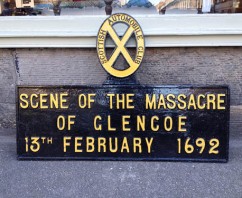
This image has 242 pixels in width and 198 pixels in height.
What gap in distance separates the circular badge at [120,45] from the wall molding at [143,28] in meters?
0.14

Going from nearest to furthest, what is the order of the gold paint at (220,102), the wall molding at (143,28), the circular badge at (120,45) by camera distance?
the gold paint at (220,102), the circular badge at (120,45), the wall molding at (143,28)

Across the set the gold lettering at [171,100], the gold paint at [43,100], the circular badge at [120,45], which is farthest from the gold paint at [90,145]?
the gold lettering at [171,100]

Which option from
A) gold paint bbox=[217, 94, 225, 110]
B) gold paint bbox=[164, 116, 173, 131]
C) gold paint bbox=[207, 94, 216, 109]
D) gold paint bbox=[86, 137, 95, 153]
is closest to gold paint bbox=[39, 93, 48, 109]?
gold paint bbox=[86, 137, 95, 153]

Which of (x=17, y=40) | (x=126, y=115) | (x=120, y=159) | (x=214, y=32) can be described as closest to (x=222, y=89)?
(x=214, y=32)

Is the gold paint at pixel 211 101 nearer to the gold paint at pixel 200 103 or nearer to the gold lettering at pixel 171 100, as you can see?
the gold paint at pixel 200 103

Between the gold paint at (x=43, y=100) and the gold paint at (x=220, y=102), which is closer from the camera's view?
the gold paint at (x=220, y=102)

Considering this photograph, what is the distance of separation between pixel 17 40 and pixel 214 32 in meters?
2.81

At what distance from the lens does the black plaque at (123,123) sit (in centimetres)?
419

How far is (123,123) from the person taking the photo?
423 centimetres

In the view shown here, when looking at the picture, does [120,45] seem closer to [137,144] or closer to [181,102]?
[181,102]

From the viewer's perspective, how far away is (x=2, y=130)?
5.11 metres

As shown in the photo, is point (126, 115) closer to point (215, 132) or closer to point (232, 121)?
point (215, 132)

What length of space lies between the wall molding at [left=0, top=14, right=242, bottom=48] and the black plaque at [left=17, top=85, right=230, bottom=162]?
845mm

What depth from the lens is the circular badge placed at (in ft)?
14.4
